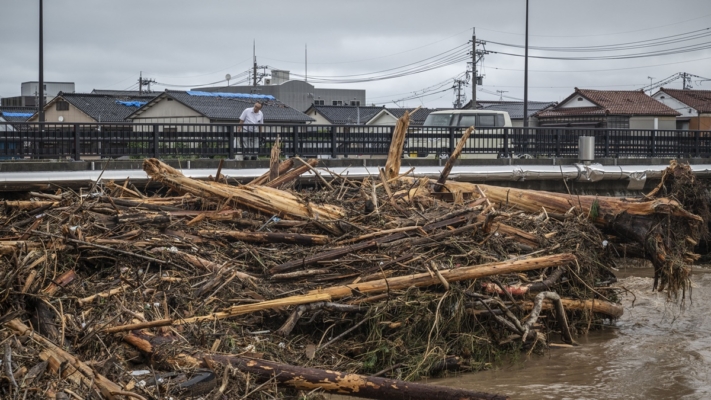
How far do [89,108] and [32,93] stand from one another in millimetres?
34756

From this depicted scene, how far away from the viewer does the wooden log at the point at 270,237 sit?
9.04 metres

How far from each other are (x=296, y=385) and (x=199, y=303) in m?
1.64

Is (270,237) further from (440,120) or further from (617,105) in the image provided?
(617,105)

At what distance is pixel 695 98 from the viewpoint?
58.0m

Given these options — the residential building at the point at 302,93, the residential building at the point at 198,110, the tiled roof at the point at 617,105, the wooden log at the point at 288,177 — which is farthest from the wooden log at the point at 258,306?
the residential building at the point at 302,93

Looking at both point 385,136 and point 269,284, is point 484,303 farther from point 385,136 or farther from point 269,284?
point 385,136

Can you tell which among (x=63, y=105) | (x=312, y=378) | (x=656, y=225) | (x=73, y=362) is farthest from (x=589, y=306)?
(x=63, y=105)

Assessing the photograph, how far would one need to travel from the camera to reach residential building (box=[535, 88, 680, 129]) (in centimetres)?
4862

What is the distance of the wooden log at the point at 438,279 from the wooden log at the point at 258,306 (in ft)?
0.42

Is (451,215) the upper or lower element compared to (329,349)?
upper

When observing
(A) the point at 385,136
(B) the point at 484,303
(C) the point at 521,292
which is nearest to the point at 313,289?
(B) the point at 484,303

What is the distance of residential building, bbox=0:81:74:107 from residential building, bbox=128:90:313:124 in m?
20.9

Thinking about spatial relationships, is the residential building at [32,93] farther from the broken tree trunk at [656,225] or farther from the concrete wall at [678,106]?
the broken tree trunk at [656,225]

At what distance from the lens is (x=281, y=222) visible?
9516 millimetres
